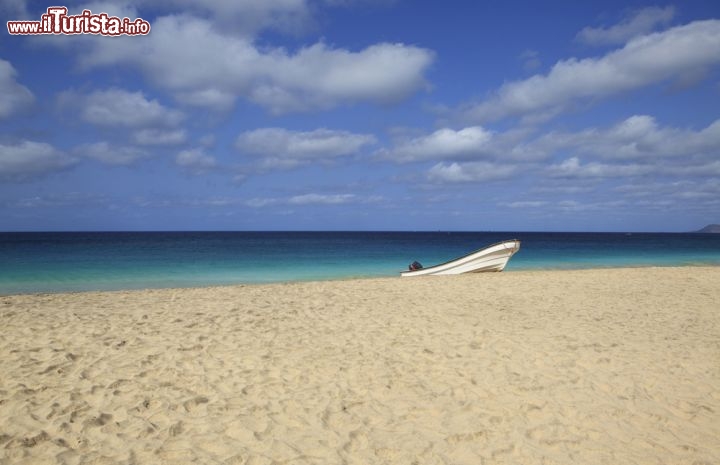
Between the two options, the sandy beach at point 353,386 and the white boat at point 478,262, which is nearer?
the sandy beach at point 353,386

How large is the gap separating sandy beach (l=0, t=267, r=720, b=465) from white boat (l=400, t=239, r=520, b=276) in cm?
1016

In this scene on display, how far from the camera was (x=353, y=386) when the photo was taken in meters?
5.75

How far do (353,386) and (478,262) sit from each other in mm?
16848

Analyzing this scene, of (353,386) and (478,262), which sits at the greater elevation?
(478,262)

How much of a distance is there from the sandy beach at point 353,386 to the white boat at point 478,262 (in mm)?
10162

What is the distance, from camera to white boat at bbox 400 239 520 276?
2064cm

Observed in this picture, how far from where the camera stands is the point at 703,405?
5.35 m

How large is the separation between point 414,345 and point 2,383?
572cm

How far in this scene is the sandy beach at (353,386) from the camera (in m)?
4.28

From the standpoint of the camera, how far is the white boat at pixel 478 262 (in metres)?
20.6

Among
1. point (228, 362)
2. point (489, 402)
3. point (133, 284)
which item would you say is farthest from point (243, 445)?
point (133, 284)

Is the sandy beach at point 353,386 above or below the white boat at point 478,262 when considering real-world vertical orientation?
below

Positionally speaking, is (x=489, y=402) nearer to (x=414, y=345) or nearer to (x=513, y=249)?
(x=414, y=345)

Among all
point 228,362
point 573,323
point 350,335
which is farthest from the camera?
point 573,323
